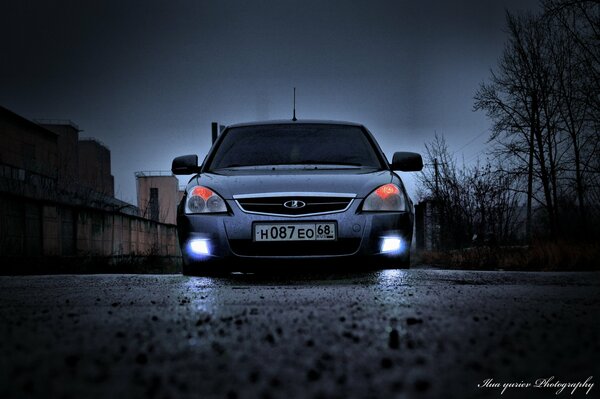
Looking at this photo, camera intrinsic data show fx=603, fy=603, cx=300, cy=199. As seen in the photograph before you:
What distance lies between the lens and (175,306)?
334 cm

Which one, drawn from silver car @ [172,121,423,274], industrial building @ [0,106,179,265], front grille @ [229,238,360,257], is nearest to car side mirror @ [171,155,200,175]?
silver car @ [172,121,423,274]

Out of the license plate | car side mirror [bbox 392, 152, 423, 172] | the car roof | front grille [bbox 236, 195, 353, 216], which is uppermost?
the car roof

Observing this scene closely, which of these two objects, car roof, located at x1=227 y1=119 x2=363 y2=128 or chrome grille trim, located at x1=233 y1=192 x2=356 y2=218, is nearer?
chrome grille trim, located at x1=233 y1=192 x2=356 y2=218

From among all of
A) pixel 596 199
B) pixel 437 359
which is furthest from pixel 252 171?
pixel 596 199

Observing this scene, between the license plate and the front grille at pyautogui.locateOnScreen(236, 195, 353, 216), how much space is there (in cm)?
13

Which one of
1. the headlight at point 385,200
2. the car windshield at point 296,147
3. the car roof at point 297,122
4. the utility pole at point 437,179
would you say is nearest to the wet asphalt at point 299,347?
the headlight at point 385,200

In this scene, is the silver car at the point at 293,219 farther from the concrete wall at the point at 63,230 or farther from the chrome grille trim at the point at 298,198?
the concrete wall at the point at 63,230

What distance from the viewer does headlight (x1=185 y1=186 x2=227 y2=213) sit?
547 centimetres

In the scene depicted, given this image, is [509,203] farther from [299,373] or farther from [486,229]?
[299,373]

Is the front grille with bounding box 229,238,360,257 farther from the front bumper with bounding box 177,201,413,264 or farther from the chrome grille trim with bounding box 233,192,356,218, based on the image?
the chrome grille trim with bounding box 233,192,356,218

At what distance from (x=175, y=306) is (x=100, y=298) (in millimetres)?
936

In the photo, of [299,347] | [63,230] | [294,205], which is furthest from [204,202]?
[63,230]

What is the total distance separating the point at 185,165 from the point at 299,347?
16.0ft

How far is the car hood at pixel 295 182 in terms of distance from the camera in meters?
5.50
